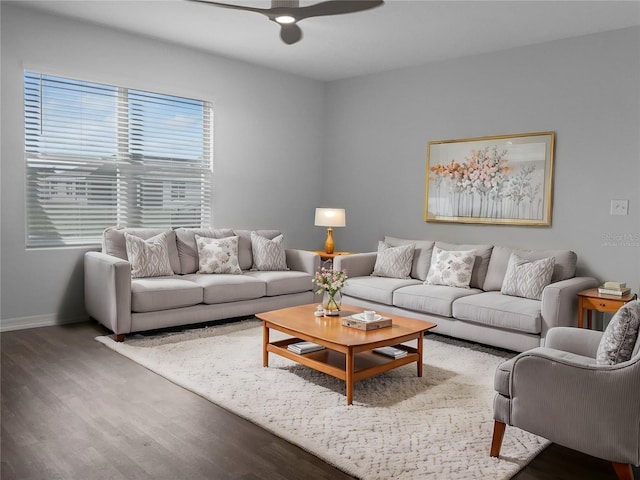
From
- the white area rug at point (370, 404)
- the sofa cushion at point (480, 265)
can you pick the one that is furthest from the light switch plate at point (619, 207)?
the white area rug at point (370, 404)

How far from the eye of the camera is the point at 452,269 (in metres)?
5.03

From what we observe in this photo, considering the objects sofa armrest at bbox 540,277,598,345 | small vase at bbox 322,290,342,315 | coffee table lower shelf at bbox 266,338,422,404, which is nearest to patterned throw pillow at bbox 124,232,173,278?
coffee table lower shelf at bbox 266,338,422,404

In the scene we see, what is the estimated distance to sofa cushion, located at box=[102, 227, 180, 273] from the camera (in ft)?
16.1

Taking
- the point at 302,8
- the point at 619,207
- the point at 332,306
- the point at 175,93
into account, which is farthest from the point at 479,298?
the point at 175,93

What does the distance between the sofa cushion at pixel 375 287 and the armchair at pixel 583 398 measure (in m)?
2.47

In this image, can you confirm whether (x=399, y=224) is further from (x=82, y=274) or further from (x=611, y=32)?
(x=82, y=274)

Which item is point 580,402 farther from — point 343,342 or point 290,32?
point 290,32

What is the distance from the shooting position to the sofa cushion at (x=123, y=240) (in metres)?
4.91

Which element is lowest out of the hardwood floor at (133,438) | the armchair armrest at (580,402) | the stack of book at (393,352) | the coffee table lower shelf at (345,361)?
the hardwood floor at (133,438)

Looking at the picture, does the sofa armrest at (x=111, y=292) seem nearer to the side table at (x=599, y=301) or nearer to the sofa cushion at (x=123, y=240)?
the sofa cushion at (x=123, y=240)

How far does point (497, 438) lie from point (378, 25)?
140 inches

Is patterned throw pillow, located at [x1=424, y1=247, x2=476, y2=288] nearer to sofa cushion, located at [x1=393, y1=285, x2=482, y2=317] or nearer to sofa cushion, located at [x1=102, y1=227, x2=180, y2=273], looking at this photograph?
sofa cushion, located at [x1=393, y1=285, x2=482, y2=317]

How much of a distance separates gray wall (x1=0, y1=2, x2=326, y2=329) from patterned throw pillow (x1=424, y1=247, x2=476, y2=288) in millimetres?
2269

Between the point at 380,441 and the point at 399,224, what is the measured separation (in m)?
3.81
